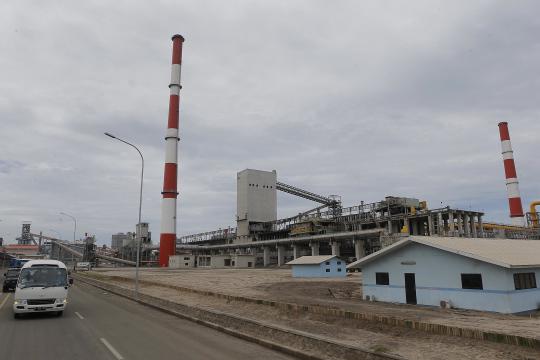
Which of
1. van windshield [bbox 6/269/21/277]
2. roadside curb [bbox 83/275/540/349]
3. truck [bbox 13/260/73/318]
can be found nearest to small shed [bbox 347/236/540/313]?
roadside curb [bbox 83/275/540/349]

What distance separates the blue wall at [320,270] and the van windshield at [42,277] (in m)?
33.2

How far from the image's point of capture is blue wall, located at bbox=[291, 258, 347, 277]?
4588cm

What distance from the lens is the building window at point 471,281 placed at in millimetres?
17500

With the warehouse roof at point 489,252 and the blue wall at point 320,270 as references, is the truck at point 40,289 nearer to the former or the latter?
the warehouse roof at point 489,252

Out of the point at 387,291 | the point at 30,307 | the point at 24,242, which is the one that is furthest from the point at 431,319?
the point at 24,242

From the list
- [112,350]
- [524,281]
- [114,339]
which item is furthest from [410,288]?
[112,350]

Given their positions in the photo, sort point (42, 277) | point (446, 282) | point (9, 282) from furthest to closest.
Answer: point (9, 282) < point (446, 282) < point (42, 277)

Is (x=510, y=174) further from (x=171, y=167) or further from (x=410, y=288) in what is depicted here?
(x=171, y=167)

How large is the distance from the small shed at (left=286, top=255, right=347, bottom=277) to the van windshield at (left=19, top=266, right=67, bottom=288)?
33.1 metres

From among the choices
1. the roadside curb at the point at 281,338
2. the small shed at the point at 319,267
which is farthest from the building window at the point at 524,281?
the small shed at the point at 319,267

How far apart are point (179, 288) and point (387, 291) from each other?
586 inches

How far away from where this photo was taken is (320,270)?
45812 millimetres

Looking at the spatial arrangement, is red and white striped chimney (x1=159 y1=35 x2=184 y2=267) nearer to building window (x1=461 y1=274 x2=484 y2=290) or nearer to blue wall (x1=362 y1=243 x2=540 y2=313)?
blue wall (x1=362 y1=243 x2=540 y2=313)

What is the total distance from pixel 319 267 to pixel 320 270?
364mm
